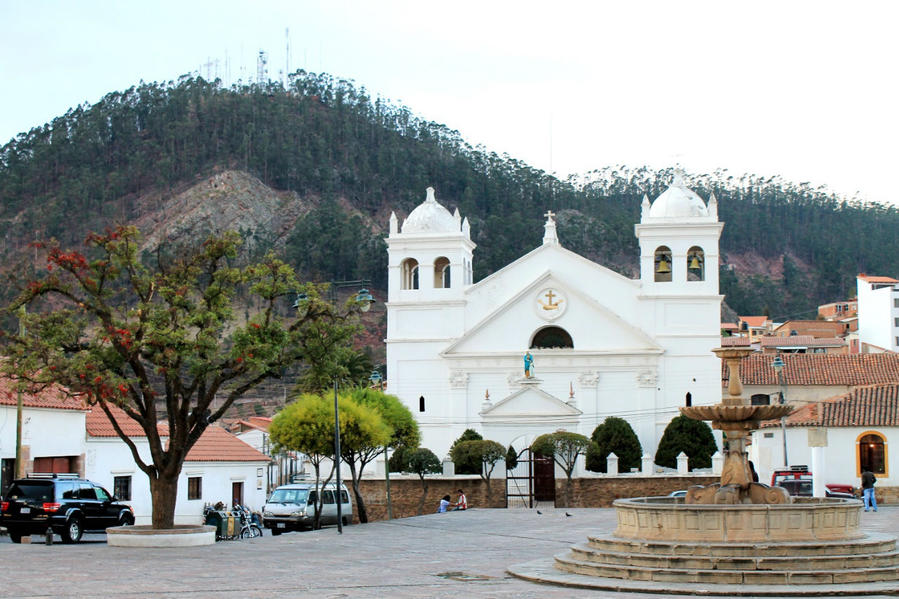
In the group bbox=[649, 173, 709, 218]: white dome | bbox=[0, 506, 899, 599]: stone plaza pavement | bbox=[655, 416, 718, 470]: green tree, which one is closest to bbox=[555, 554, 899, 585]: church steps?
bbox=[0, 506, 899, 599]: stone plaza pavement

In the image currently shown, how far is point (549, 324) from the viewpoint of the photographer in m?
50.2

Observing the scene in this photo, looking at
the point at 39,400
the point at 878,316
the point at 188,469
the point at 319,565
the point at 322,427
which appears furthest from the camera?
the point at 878,316

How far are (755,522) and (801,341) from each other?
→ 75222mm

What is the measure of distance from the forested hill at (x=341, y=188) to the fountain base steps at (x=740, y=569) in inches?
3530

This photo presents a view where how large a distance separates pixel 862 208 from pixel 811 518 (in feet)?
450

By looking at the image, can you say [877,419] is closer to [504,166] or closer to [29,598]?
[29,598]

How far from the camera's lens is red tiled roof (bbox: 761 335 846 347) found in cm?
8550

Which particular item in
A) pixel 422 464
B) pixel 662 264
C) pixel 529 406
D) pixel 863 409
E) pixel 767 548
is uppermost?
pixel 662 264

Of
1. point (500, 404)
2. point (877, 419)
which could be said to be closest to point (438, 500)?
point (500, 404)

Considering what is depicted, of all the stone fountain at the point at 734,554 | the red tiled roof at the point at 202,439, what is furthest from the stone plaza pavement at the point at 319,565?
the red tiled roof at the point at 202,439

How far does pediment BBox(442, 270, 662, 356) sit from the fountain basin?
33161 millimetres

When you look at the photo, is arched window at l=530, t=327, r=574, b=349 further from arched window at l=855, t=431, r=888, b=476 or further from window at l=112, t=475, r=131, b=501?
window at l=112, t=475, r=131, b=501

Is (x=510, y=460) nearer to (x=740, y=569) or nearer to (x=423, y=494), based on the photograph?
(x=423, y=494)

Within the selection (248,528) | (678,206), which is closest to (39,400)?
(248,528)
